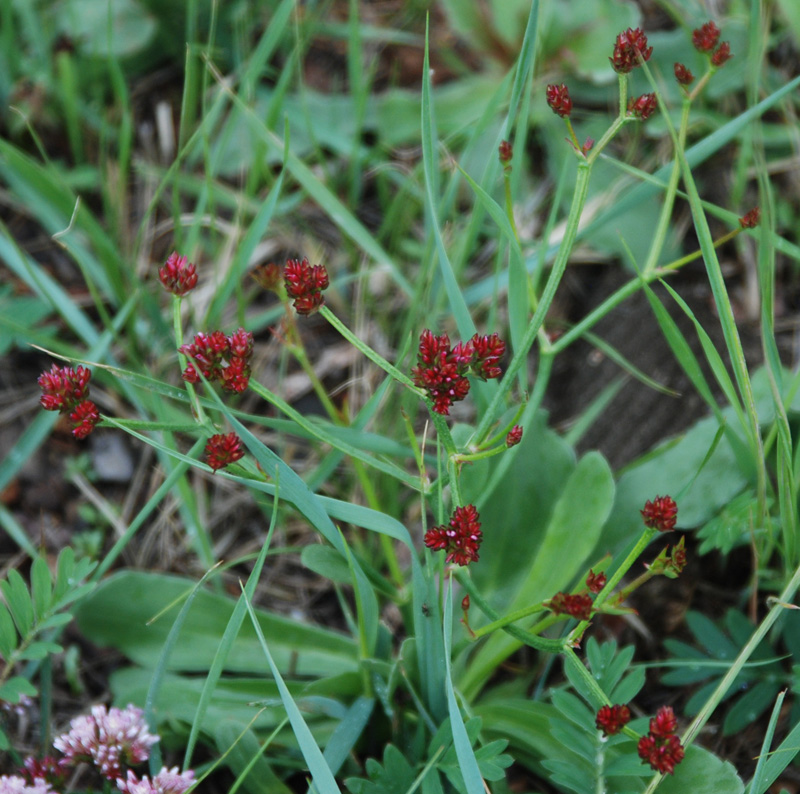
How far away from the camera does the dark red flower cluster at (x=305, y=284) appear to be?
1.20 metres

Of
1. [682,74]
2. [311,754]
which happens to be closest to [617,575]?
[311,754]

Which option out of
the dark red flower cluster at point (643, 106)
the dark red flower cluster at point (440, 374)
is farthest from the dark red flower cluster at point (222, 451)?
the dark red flower cluster at point (643, 106)

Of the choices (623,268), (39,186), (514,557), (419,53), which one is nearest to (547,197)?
(623,268)

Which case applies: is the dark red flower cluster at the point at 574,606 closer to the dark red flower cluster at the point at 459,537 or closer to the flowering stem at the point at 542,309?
the dark red flower cluster at the point at 459,537

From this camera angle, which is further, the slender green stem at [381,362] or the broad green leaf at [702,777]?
the broad green leaf at [702,777]

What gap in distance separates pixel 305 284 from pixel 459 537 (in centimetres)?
44

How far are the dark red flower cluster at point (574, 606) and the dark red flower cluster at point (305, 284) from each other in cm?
57

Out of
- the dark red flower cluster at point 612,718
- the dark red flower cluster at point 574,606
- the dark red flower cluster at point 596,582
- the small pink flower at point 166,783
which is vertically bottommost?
the small pink flower at point 166,783

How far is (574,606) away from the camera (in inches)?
45.9

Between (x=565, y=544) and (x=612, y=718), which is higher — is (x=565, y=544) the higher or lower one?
the higher one

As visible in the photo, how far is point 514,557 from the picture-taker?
1.84 m

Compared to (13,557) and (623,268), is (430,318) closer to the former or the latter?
(623,268)

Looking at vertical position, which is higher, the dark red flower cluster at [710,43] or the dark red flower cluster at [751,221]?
the dark red flower cluster at [710,43]

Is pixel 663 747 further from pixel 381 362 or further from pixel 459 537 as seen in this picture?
pixel 381 362
